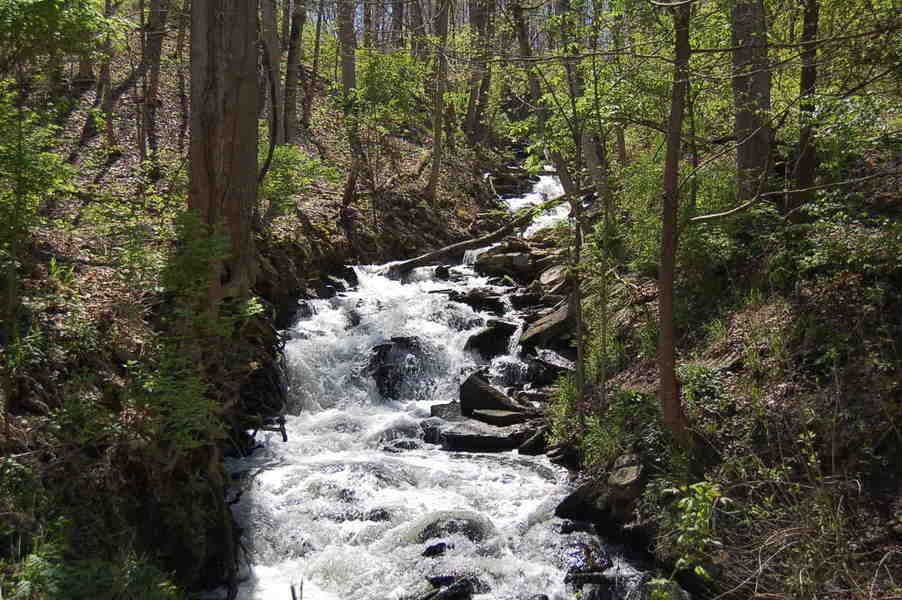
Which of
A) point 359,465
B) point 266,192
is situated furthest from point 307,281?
point 359,465

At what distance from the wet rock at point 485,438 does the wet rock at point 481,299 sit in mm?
4062

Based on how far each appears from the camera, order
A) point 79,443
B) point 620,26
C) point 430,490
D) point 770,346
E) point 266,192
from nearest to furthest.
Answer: point 79,443 < point 770,346 < point 430,490 < point 620,26 < point 266,192

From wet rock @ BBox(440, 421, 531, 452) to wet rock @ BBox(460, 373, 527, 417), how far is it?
0.57 metres

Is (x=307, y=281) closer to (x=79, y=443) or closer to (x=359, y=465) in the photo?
(x=359, y=465)

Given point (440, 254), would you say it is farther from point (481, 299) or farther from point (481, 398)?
point (481, 398)

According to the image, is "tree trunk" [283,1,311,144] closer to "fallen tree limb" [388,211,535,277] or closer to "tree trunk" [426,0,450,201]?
"tree trunk" [426,0,450,201]

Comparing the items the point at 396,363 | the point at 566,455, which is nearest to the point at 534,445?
the point at 566,455

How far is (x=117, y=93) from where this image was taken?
16578mm

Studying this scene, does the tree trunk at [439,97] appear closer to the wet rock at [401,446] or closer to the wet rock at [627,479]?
the wet rock at [401,446]

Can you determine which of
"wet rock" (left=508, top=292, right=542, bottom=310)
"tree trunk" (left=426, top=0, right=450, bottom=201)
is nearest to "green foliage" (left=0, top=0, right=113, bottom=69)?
"wet rock" (left=508, top=292, right=542, bottom=310)

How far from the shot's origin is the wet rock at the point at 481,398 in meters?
9.94

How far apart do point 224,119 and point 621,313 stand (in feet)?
19.3

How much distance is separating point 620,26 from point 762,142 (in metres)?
2.46

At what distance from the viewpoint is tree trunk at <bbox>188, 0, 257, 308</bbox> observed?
287 inches
